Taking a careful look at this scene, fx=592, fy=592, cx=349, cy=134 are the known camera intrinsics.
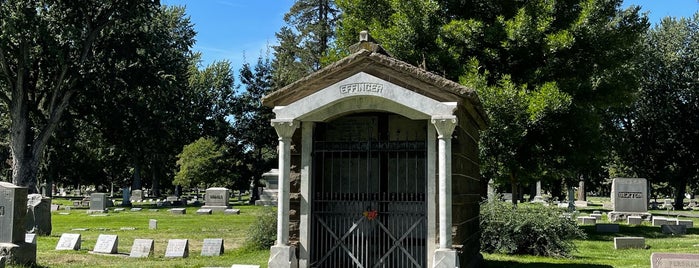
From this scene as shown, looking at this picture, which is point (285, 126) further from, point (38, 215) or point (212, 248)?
point (38, 215)

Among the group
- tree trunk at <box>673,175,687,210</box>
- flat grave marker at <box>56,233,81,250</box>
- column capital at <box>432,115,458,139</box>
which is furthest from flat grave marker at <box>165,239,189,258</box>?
tree trunk at <box>673,175,687,210</box>

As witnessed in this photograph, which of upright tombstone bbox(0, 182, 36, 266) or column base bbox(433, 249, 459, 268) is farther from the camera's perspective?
upright tombstone bbox(0, 182, 36, 266)

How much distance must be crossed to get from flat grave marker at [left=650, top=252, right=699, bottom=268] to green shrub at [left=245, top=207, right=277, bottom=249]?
9185 millimetres

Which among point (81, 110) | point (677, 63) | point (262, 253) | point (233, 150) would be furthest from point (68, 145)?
point (677, 63)

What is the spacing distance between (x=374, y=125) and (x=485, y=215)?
664 centimetres

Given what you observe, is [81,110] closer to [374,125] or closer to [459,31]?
[459,31]

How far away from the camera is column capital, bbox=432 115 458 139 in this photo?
8.48 meters

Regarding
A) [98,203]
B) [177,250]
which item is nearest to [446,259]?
[177,250]

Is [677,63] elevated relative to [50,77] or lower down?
elevated

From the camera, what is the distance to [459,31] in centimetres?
1920

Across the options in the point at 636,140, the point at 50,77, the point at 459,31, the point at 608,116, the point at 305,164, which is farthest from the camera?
the point at 636,140

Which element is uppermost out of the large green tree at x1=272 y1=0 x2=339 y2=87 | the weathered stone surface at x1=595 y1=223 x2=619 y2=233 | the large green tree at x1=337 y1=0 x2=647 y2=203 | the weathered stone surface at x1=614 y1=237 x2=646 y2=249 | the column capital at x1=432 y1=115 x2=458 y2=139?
the large green tree at x1=272 y1=0 x2=339 y2=87

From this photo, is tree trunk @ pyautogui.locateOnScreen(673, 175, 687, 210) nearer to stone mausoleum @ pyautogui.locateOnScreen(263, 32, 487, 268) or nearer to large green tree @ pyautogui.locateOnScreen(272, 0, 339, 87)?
large green tree @ pyautogui.locateOnScreen(272, 0, 339, 87)

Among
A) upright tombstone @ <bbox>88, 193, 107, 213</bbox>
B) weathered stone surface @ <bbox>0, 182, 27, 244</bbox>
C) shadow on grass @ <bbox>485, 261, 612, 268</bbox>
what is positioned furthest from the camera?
upright tombstone @ <bbox>88, 193, 107, 213</bbox>
